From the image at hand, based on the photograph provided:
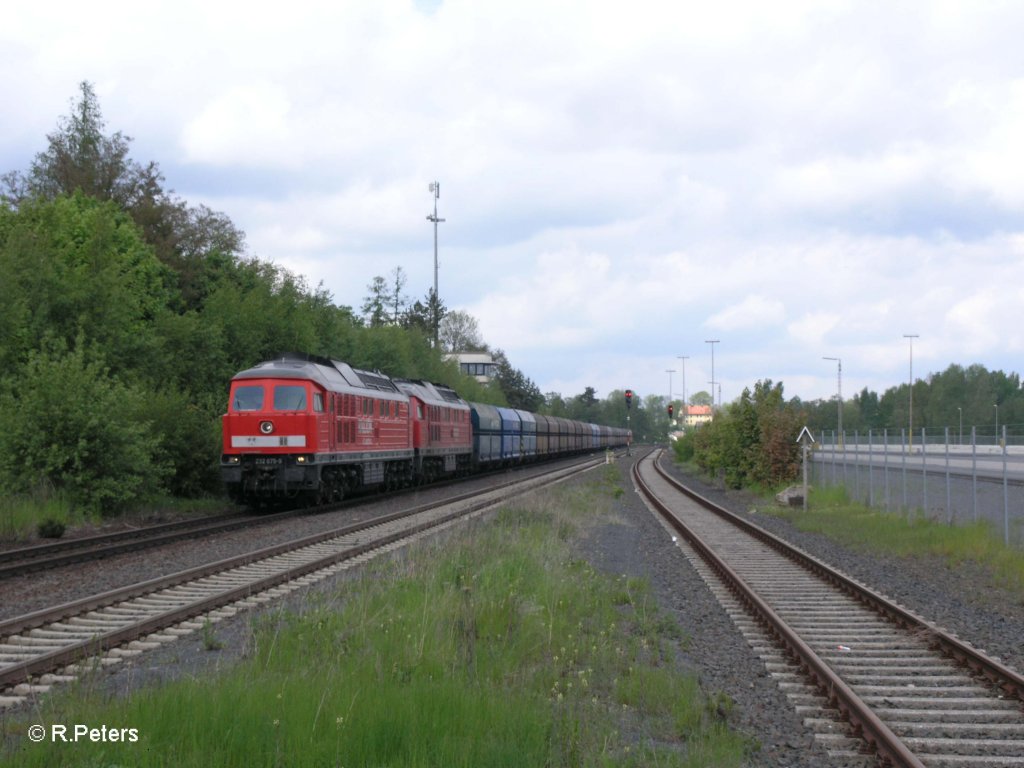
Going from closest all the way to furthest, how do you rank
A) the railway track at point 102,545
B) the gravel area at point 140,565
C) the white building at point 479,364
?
the gravel area at point 140,565
the railway track at point 102,545
the white building at point 479,364

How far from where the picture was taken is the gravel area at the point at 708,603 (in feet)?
24.5

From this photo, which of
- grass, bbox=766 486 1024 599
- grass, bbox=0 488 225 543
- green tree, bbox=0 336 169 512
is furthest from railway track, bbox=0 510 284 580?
grass, bbox=766 486 1024 599

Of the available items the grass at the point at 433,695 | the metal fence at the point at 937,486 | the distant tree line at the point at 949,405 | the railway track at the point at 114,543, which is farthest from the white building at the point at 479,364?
the grass at the point at 433,695

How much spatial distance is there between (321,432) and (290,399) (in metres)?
1.09

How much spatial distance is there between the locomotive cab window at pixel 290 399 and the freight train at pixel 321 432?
0.02 meters

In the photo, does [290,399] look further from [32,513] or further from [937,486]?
[937,486]

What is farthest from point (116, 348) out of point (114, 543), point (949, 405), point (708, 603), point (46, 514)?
point (949, 405)

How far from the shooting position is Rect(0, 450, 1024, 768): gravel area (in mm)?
7453

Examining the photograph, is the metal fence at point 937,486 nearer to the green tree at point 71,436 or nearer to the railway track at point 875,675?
the railway track at point 875,675

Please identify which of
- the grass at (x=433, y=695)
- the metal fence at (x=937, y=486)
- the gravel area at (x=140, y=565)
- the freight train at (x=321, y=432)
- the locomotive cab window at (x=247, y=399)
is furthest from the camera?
the locomotive cab window at (x=247, y=399)

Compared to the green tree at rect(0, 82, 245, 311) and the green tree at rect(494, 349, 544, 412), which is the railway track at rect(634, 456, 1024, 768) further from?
the green tree at rect(494, 349, 544, 412)

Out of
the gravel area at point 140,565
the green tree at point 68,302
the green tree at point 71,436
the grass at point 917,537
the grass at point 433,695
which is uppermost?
the green tree at point 68,302

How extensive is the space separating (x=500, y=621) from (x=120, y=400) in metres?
14.2

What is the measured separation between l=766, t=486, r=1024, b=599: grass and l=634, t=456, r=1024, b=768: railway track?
9.89ft
